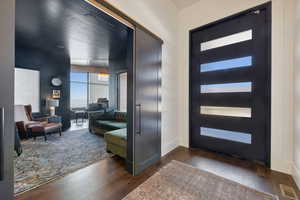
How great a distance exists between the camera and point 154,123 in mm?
2393

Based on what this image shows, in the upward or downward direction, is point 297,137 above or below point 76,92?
below

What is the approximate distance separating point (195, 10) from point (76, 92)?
7273 millimetres

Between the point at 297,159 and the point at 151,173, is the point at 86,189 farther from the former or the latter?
the point at 297,159

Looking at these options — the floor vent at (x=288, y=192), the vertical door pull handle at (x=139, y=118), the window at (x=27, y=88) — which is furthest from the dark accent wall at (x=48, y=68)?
the floor vent at (x=288, y=192)

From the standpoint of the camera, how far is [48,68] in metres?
4.69

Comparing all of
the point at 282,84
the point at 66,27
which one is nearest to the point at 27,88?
the point at 66,27

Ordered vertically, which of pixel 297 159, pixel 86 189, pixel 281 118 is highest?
pixel 281 118

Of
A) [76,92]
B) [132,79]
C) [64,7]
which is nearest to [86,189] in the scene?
[132,79]

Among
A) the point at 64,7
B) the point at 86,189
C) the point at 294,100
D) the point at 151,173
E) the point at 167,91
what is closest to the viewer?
the point at 86,189

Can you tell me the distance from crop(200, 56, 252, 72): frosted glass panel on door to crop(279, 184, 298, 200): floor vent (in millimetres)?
1940

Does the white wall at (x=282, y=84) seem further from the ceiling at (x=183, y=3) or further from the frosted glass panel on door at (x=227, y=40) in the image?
the ceiling at (x=183, y=3)

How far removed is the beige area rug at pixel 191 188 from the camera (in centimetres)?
155

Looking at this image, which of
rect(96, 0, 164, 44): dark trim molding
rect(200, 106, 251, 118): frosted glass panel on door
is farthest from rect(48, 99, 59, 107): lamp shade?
rect(200, 106, 251, 118): frosted glass panel on door

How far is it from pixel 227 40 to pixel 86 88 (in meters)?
7.79
